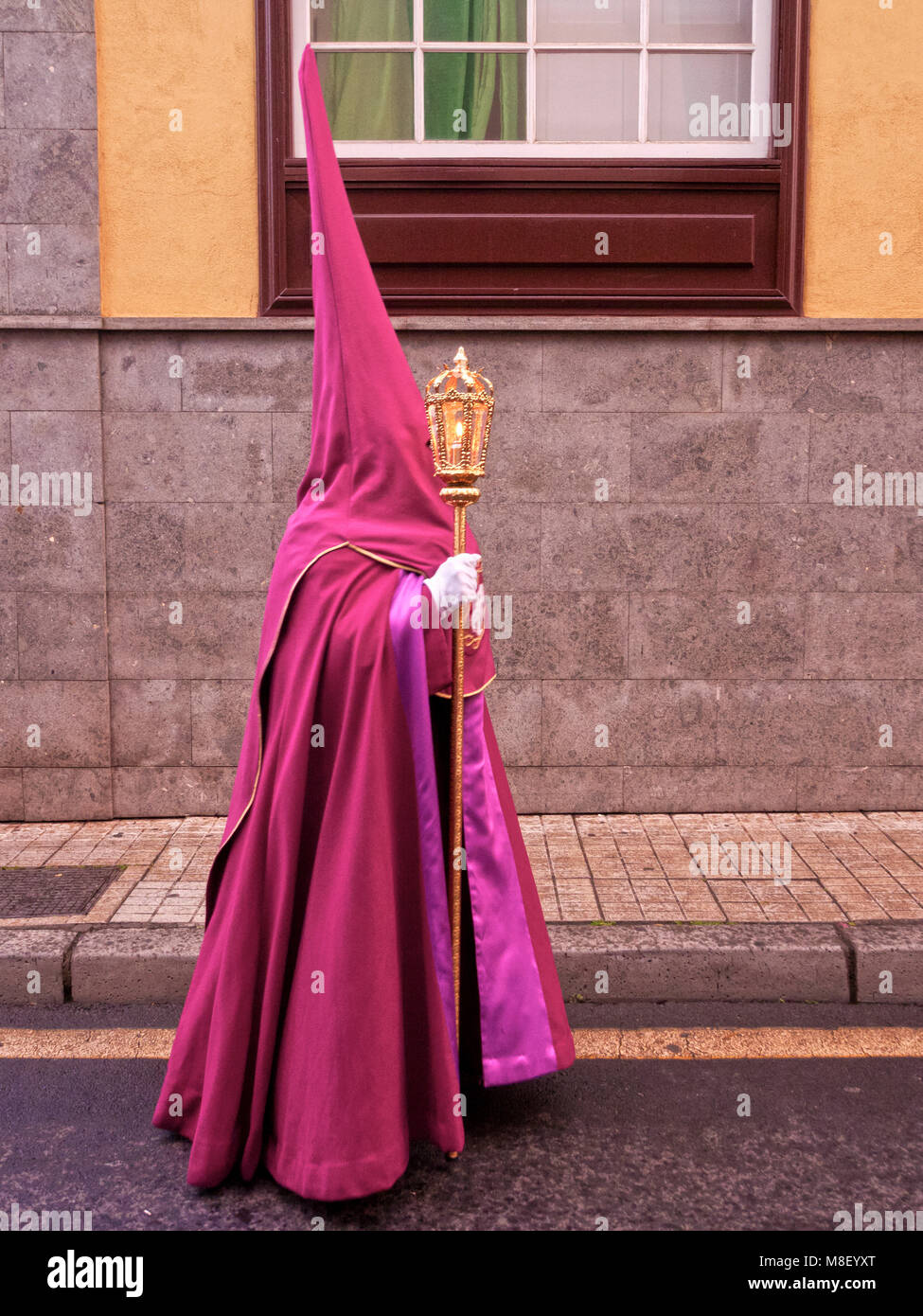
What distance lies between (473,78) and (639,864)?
4362mm

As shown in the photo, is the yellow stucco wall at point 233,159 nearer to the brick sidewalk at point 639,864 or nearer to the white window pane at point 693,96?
the white window pane at point 693,96

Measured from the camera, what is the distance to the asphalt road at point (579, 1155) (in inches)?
109

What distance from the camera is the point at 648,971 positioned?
4.14m

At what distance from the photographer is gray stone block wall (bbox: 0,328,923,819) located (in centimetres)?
592

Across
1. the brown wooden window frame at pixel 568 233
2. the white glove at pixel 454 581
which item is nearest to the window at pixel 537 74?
the brown wooden window frame at pixel 568 233

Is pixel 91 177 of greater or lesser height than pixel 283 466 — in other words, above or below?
above

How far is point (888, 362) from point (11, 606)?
16.2ft

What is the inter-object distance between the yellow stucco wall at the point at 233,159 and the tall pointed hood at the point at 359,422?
3.26m

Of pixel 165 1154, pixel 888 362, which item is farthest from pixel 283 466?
pixel 165 1154

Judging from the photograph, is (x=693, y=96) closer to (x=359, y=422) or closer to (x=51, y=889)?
(x=359, y=422)

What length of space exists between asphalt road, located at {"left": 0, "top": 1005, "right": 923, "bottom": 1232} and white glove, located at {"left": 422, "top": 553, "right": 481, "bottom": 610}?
5.05 ft

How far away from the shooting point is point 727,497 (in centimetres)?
602
